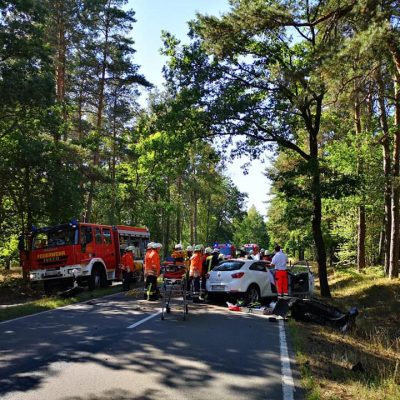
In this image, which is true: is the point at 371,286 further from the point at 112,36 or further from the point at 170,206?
the point at 170,206

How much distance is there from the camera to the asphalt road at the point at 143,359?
5648 millimetres

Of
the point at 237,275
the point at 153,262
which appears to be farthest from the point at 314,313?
the point at 153,262

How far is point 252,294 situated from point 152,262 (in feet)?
11.3

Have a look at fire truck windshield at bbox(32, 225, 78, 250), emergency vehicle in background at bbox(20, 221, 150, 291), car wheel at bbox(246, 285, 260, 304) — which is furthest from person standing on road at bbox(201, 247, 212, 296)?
fire truck windshield at bbox(32, 225, 78, 250)

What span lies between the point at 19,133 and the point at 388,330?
60.1 feet

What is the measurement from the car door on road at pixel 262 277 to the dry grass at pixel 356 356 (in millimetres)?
2716

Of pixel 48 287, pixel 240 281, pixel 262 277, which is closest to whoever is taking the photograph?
pixel 240 281

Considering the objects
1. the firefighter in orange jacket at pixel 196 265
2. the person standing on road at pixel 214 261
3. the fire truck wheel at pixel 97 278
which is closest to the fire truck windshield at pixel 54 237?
the fire truck wheel at pixel 97 278

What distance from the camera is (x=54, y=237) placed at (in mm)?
18484

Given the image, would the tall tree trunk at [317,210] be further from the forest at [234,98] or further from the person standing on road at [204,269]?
the person standing on road at [204,269]

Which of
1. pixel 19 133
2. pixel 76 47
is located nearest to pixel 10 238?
pixel 19 133

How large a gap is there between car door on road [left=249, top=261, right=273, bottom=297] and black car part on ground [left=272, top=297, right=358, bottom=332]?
8.67ft

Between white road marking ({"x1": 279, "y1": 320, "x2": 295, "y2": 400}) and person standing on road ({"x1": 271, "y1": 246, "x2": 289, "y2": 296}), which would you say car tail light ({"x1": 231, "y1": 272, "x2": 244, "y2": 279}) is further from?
white road marking ({"x1": 279, "y1": 320, "x2": 295, "y2": 400})

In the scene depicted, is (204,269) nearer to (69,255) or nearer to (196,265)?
(196,265)
